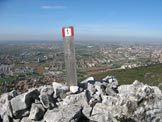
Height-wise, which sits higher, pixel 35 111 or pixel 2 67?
pixel 35 111

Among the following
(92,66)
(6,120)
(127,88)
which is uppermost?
(127,88)

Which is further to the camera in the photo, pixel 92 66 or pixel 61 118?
pixel 92 66

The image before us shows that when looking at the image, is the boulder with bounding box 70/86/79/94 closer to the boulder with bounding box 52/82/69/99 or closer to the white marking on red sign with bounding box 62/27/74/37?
the boulder with bounding box 52/82/69/99

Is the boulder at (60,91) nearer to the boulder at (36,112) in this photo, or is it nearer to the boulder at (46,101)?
the boulder at (46,101)

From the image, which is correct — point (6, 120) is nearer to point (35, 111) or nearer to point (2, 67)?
point (35, 111)

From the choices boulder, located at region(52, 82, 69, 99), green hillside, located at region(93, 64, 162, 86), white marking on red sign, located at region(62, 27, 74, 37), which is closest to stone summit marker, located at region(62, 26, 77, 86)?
white marking on red sign, located at region(62, 27, 74, 37)

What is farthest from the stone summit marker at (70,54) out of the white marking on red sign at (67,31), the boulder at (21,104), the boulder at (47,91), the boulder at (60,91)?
the boulder at (21,104)

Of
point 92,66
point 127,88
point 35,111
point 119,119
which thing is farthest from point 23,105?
point 92,66
